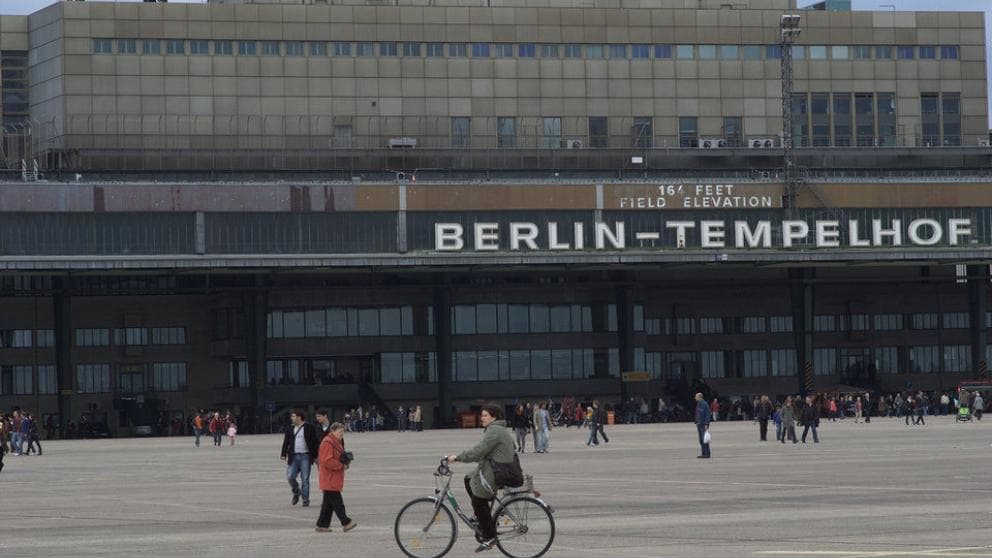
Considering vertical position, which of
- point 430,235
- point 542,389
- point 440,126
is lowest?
point 542,389

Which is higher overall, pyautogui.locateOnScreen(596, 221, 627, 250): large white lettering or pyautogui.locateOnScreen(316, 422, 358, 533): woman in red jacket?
pyautogui.locateOnScreen(596, 221, 627, 250): large white lettering

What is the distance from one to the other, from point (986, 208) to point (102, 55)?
59904mm

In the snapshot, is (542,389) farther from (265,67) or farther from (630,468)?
(630,468)

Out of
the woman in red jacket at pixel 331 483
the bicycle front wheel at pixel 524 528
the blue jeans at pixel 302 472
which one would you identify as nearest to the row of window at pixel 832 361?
the blue jeans at pixel 302 472

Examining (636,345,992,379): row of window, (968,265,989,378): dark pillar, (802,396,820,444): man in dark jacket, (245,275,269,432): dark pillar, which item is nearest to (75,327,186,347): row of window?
(245,275,269,432): dark pillar

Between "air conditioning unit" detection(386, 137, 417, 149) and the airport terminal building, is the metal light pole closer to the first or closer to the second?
the airport terminal building

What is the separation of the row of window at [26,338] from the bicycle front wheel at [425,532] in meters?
101

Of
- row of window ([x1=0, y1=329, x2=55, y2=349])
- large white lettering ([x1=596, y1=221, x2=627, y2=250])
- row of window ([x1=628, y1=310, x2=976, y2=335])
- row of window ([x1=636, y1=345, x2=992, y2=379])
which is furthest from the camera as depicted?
row of window ([x1=636, y1=345, x2=992, y2=379])

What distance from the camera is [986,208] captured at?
112000mm

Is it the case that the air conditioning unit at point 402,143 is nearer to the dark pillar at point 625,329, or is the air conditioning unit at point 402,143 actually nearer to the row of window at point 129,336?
the dark pillar at point 625,329

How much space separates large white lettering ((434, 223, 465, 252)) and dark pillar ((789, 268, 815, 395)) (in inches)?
1009

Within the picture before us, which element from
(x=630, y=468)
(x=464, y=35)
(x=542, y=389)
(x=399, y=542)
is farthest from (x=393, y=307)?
(x=399, y=542)

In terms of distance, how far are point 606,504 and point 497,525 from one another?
9.20 metres

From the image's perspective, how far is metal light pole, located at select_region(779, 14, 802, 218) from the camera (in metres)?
103
